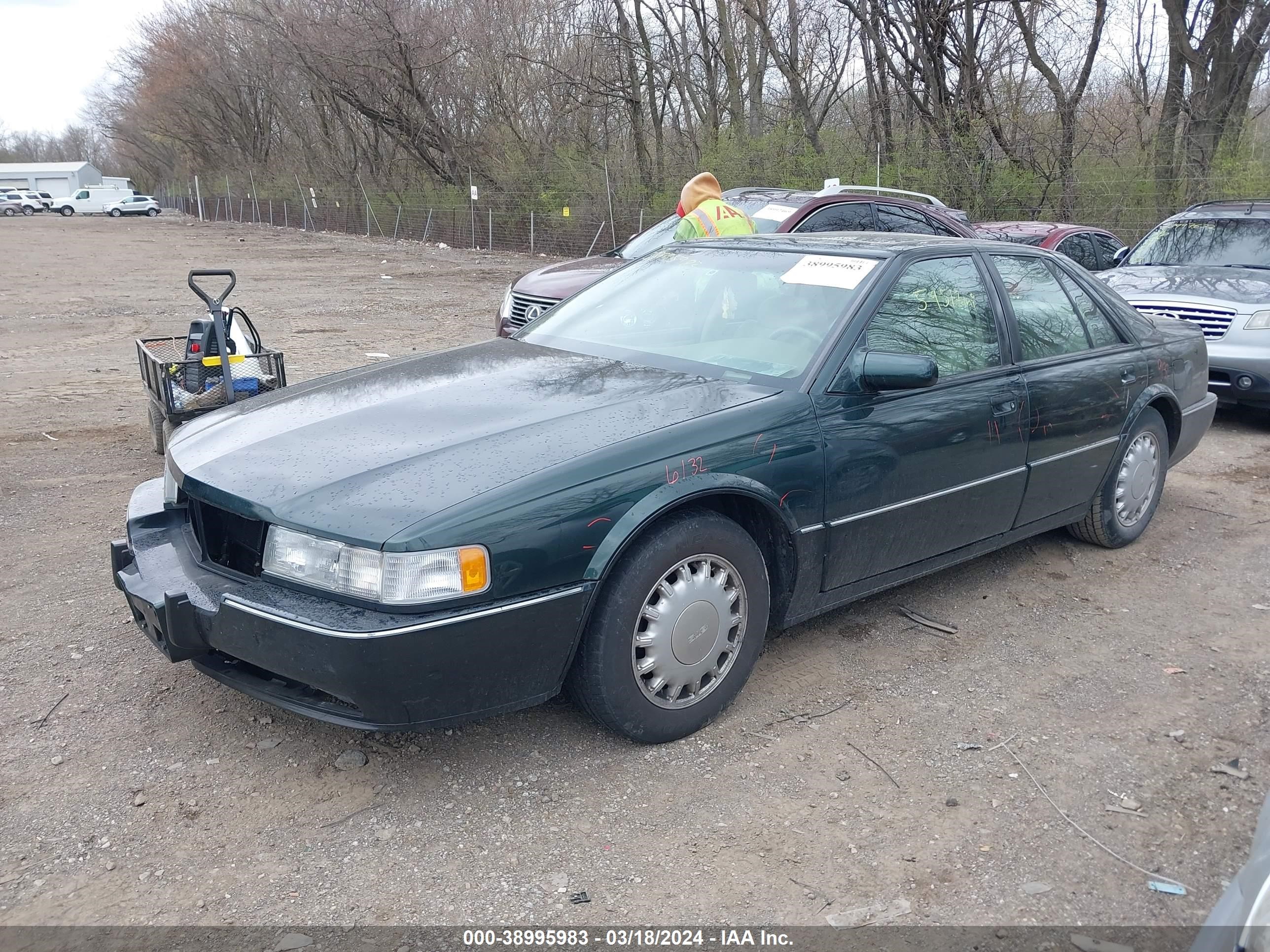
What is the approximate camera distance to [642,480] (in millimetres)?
2992

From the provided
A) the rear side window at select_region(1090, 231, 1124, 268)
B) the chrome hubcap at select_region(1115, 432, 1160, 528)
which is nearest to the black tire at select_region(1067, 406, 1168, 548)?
the chrome hubcap at select_region(1115, 432, 1160, 528)

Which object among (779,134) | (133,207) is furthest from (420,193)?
(133,207)

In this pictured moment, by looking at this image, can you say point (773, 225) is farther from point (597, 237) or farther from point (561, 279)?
point (597, 237)

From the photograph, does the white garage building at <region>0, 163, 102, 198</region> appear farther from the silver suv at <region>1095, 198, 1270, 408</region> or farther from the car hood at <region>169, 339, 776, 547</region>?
the car hood at <region>169, 339, 776, 547</region>

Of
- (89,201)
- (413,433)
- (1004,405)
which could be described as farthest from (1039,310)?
(89,201)

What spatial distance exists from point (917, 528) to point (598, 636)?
1494 mm

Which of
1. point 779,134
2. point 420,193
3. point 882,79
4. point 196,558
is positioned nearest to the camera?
point 196,558

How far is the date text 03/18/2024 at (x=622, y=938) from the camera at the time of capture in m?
2.42

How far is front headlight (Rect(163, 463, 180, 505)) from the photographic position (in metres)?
3.44

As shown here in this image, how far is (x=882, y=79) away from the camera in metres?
19.6

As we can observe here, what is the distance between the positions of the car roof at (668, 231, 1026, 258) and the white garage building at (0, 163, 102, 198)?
10613cm

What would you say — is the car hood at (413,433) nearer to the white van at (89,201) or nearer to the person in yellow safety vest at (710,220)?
the person in yellow safety vest at (710,220)

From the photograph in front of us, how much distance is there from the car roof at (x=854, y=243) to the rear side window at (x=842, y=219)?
14.2ft

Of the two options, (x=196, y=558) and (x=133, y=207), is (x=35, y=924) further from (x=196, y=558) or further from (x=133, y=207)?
(x=133, y=207)
